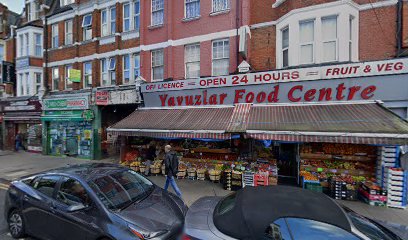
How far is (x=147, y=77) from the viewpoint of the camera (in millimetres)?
11547

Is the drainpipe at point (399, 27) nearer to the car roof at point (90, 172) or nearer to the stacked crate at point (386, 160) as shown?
the stacked crate at point (386, 160)

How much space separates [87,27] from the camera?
14.1 metres

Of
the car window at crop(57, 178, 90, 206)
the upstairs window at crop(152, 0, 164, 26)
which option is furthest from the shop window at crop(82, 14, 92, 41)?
the car window at crop(57, 178, 90, 206)

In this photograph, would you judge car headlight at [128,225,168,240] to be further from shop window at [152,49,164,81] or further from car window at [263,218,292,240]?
shop window at [152,49,164,81]

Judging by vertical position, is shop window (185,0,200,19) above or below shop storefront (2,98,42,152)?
above

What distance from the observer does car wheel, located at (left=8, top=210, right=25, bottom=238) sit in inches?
175

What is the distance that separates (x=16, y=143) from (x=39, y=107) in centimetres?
446

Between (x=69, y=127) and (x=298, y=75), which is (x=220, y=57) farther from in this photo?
(x=69, y=127)

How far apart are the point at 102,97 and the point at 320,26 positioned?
11669 mm

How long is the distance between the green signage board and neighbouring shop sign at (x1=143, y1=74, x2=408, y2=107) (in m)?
6.81

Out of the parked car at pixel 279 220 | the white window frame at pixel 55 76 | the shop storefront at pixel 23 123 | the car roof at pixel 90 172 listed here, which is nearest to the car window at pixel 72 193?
the car roof at pixel 90 172

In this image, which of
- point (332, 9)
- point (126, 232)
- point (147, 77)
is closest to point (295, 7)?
point (332, 9)

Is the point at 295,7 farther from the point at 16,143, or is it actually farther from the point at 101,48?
the point at 16,143

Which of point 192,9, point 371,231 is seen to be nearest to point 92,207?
point 371,231
